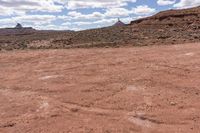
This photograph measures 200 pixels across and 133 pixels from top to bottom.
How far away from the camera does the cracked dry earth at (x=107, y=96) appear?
7808 millimetres

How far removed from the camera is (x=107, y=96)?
981cm

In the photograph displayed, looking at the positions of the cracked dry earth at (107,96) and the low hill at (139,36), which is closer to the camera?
the cracked dry earth at (107,96)

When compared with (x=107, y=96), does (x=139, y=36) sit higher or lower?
A: higher

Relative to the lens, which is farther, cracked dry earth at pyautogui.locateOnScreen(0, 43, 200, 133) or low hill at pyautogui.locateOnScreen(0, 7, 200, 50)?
low hill at pyautogui.locateOnScreen(0, 7, 200, 50)

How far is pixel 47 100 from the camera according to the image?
998cm

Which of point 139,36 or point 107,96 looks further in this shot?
point 139,36

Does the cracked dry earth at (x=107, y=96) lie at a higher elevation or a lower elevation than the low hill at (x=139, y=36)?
lower

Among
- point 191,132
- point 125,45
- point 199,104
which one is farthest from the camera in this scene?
point 125,45

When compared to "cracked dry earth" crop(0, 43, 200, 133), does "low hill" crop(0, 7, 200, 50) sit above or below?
above

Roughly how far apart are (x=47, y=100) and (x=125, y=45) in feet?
41.4

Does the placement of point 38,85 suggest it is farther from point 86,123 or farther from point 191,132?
point 191,132

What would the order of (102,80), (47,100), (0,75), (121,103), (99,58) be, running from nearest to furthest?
(121,103)
(47,100)
(102,80)
(0,75)
(99,58)

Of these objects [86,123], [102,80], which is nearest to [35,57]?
[102,80]

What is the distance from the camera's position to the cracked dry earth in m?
7.81
